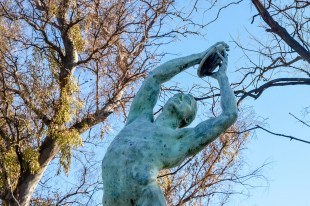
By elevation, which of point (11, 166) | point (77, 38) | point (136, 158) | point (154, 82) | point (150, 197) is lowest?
point (150, 197)

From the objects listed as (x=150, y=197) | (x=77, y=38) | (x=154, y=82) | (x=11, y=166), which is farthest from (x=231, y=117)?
(x=77, y=38)

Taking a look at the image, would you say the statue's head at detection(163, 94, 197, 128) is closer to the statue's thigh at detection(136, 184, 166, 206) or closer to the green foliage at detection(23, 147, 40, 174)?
the statue's thigh at detection(136, 184, 166, 206)

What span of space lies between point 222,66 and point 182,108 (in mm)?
404

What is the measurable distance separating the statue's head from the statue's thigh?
56 cm

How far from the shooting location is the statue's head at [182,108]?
3635 mm

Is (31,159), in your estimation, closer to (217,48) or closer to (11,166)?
(11,166)

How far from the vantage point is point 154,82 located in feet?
12.6

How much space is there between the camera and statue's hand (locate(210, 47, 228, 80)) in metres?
3.77

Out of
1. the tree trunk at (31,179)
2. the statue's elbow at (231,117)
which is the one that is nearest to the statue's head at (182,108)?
the statue's elbow at (231,117)

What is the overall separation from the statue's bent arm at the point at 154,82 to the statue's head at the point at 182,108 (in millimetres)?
167

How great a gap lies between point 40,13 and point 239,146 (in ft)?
16.7

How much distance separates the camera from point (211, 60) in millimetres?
3840

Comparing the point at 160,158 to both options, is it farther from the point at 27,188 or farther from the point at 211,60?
the point at 27,188

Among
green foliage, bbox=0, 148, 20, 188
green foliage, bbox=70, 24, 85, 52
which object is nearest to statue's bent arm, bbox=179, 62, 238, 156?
green foliage, bbox=0, 148, 20, 188
